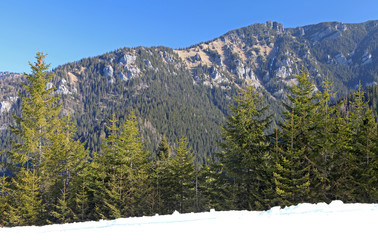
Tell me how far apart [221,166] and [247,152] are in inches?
106

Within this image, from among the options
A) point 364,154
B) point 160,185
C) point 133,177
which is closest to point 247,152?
point 364,154

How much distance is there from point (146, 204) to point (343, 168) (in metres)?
17.2

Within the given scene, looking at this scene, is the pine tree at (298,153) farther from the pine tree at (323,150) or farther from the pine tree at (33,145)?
the pine tree at (33,145)

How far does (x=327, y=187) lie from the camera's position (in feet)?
49.5

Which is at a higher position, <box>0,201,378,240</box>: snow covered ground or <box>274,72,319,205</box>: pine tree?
<box>274,72,319,205</box>: pine tree

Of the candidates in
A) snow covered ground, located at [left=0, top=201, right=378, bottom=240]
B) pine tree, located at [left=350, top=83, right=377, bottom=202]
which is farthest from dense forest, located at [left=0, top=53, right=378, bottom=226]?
snow covered ground, located at [left=0, top=201, right=378, bottom=240]

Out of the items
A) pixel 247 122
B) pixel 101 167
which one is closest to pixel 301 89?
pixel 247 122

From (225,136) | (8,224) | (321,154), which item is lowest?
(8,224)

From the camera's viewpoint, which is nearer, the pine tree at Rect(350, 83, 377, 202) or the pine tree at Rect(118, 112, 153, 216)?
the pine tree at Rect(350, 83, 377, 202)

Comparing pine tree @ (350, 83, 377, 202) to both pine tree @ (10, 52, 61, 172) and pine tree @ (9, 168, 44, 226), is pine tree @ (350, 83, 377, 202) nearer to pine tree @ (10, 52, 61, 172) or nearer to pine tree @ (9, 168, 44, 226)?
pine tree @ (9, 168, 44, 226)

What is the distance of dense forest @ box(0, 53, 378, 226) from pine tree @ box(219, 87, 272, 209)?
3.1 inches

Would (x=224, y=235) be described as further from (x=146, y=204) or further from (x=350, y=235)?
(x=146, y=204)

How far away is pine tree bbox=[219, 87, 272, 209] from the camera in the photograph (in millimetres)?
16984

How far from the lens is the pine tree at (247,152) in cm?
1698
